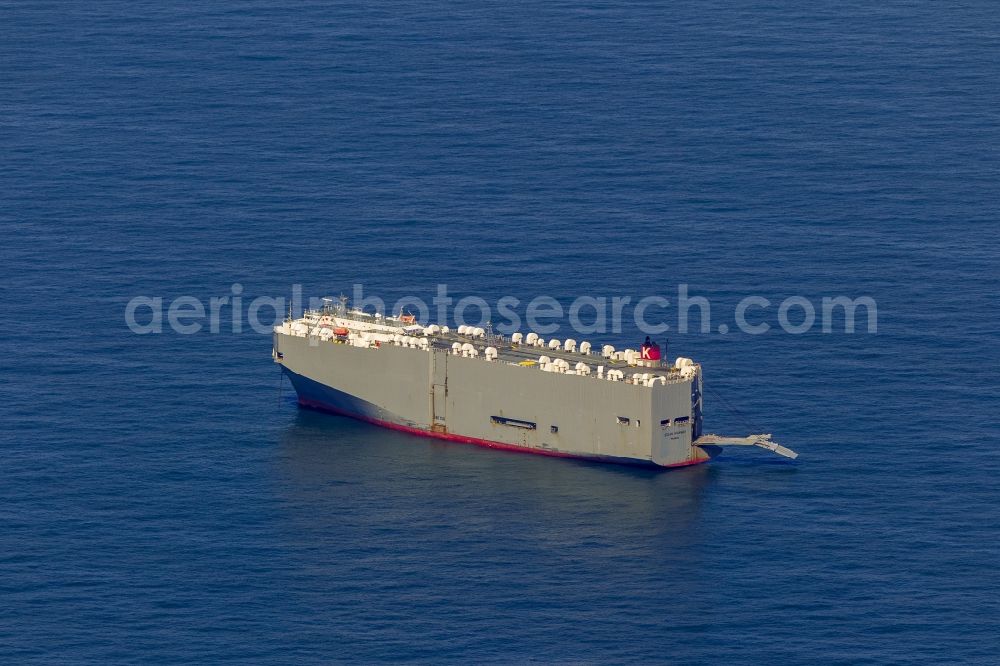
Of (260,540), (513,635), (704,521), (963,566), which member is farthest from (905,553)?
(260,540)

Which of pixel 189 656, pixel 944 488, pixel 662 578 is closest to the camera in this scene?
pixel 189 656

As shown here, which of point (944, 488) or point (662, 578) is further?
point (944, 488)

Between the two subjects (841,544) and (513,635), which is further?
(841,544)

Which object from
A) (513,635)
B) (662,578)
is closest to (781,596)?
(662,578)

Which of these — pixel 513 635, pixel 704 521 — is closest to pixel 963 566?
pixel 704 521

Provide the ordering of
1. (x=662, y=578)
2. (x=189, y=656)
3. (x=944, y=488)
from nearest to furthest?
(x=189, y=656), (x=662, y=578), (x=944, y=488)

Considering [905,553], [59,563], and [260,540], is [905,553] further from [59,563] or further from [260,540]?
[59,563]

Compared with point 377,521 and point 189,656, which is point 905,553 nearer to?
point 377,521
